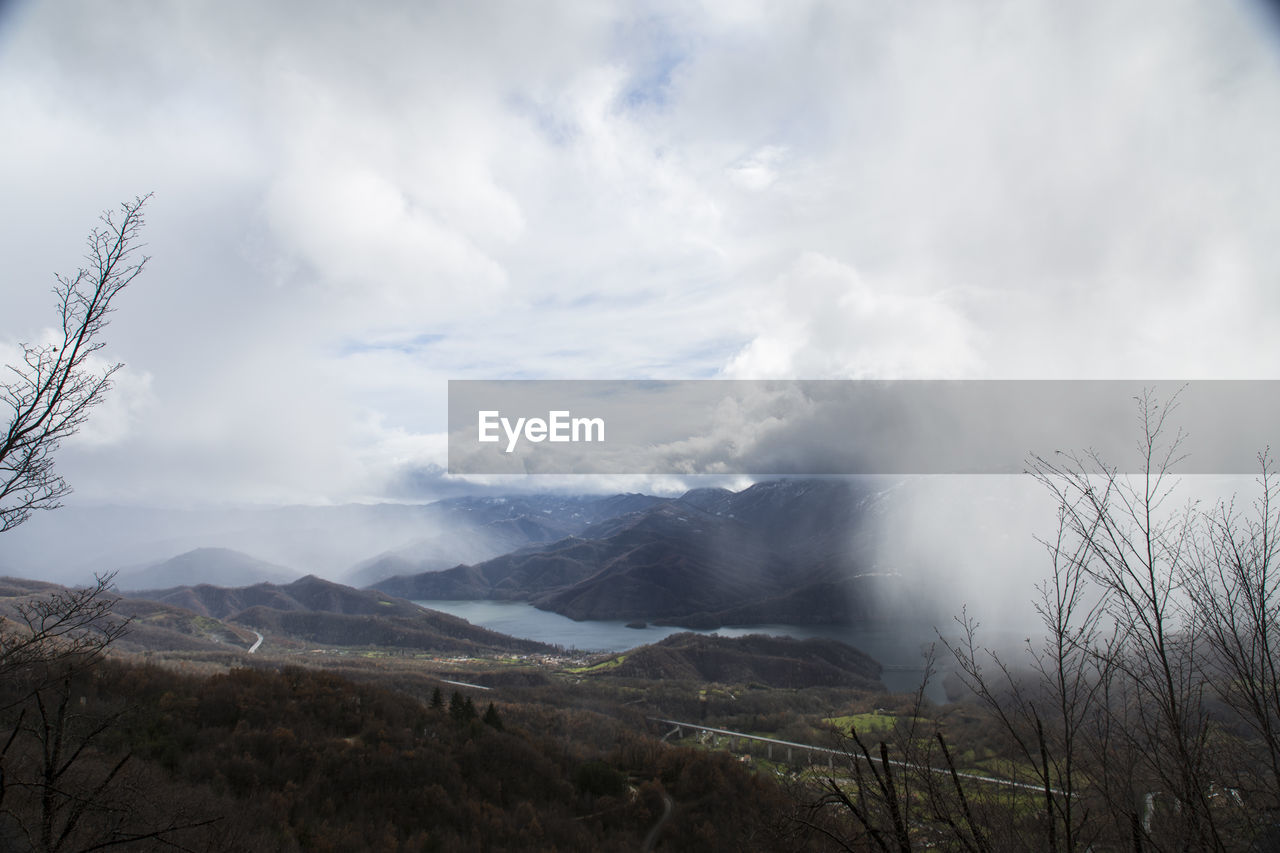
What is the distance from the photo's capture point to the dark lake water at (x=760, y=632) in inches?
4877

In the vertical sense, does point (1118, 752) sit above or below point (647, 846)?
above

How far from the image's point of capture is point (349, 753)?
2392 centimetres

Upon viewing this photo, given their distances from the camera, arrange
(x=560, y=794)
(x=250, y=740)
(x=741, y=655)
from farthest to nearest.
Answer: (x=741, y=655), (x=560, y=794), (x=250, y=740)

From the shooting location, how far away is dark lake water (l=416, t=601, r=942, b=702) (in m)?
124

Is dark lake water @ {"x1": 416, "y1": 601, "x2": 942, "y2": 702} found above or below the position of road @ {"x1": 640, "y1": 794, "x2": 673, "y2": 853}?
below

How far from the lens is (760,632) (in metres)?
149

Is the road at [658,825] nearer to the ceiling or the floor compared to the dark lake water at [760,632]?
nearer to the ceiling

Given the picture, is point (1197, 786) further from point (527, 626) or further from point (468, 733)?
point (527, 626)

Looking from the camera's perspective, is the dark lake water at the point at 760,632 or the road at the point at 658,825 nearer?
the road at the point at 658,825

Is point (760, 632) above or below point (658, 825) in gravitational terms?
below

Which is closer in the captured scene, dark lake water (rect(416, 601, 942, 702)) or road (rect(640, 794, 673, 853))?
road (rect(640, 794, 673, 853))

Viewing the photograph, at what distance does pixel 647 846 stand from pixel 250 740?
16414mm

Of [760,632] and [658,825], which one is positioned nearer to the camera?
[658,825]

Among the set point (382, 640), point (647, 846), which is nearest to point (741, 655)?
point (382, 640)
